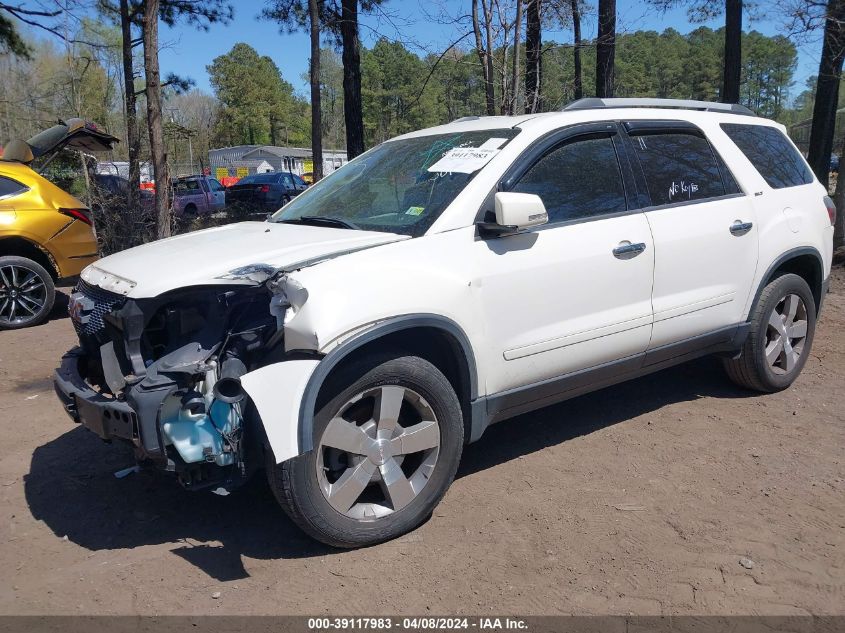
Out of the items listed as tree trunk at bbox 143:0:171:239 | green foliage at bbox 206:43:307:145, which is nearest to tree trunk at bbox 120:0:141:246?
tree trunk at bbox 143:0:171:239

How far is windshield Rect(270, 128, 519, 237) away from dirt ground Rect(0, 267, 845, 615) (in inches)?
59.1

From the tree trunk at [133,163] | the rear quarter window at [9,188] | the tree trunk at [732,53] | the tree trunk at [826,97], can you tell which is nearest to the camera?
the rear quarter window at [9,188]

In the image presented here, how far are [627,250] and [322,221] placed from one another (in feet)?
5.51

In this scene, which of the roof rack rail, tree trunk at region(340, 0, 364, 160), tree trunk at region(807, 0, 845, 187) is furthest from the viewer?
tree trunk at region(340, 0, 364, 160)

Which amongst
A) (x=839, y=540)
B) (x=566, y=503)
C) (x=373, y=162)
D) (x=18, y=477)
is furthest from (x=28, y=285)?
(x=839, y=540)

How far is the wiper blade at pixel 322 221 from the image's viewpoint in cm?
383

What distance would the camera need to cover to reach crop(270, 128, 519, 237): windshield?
3650mm

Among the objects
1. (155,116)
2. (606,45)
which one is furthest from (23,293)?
(606,45)

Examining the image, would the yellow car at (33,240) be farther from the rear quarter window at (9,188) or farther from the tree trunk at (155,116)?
the tree trunk at (155,116)

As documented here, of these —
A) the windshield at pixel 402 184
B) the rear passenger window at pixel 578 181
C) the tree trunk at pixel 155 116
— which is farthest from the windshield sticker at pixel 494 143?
the tree trunk at pixel 155 116

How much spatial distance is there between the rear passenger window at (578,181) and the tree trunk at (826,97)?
7.16 meters

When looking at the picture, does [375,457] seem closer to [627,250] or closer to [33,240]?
[627,250]

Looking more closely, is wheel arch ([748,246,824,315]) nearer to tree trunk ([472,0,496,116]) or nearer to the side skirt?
the side skirt

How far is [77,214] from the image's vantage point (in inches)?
306
